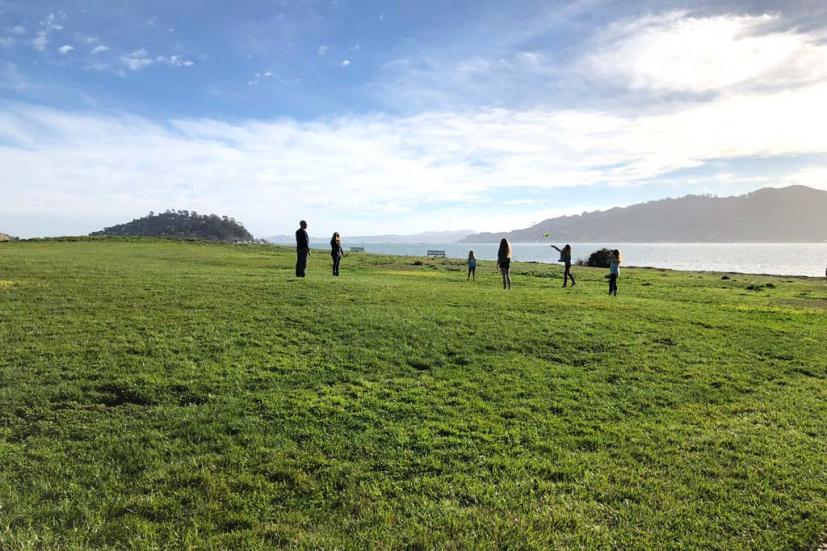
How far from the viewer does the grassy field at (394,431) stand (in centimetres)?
532

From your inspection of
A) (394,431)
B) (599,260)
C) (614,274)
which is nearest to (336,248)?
(614,274)

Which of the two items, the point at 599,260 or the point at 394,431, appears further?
the point at 599,260

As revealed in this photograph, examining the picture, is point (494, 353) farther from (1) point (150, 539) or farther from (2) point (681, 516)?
(1) point (150, 539)

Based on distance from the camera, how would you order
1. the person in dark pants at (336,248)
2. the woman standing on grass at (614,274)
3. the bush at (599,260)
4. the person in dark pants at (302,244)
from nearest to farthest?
the person in dark pants at (302,244) → the woman standing on grass at (614,274) → the person in dark pants at (336,248) → the bush at (599,260)

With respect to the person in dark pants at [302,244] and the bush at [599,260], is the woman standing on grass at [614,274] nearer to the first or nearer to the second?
the person in dark pants at [302,244]

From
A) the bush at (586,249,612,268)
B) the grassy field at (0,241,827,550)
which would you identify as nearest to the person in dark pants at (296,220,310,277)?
the grassy field at (0,241,827,550)

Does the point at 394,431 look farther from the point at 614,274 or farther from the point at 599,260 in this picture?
the point at 599,260

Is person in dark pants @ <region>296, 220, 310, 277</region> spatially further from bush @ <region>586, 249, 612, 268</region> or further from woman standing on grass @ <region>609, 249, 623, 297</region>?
bush @ <region>586, 249, 612, 268</region>

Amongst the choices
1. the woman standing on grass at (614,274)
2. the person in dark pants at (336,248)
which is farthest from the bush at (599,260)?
the person in dark pants at (336,248)

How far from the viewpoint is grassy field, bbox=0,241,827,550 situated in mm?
5324

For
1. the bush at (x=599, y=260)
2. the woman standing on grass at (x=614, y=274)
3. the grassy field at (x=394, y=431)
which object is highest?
the bush at (x=599, y=260)

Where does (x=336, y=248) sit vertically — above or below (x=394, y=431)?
above

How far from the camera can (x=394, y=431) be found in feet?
25.1

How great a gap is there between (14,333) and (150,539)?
9.54m
